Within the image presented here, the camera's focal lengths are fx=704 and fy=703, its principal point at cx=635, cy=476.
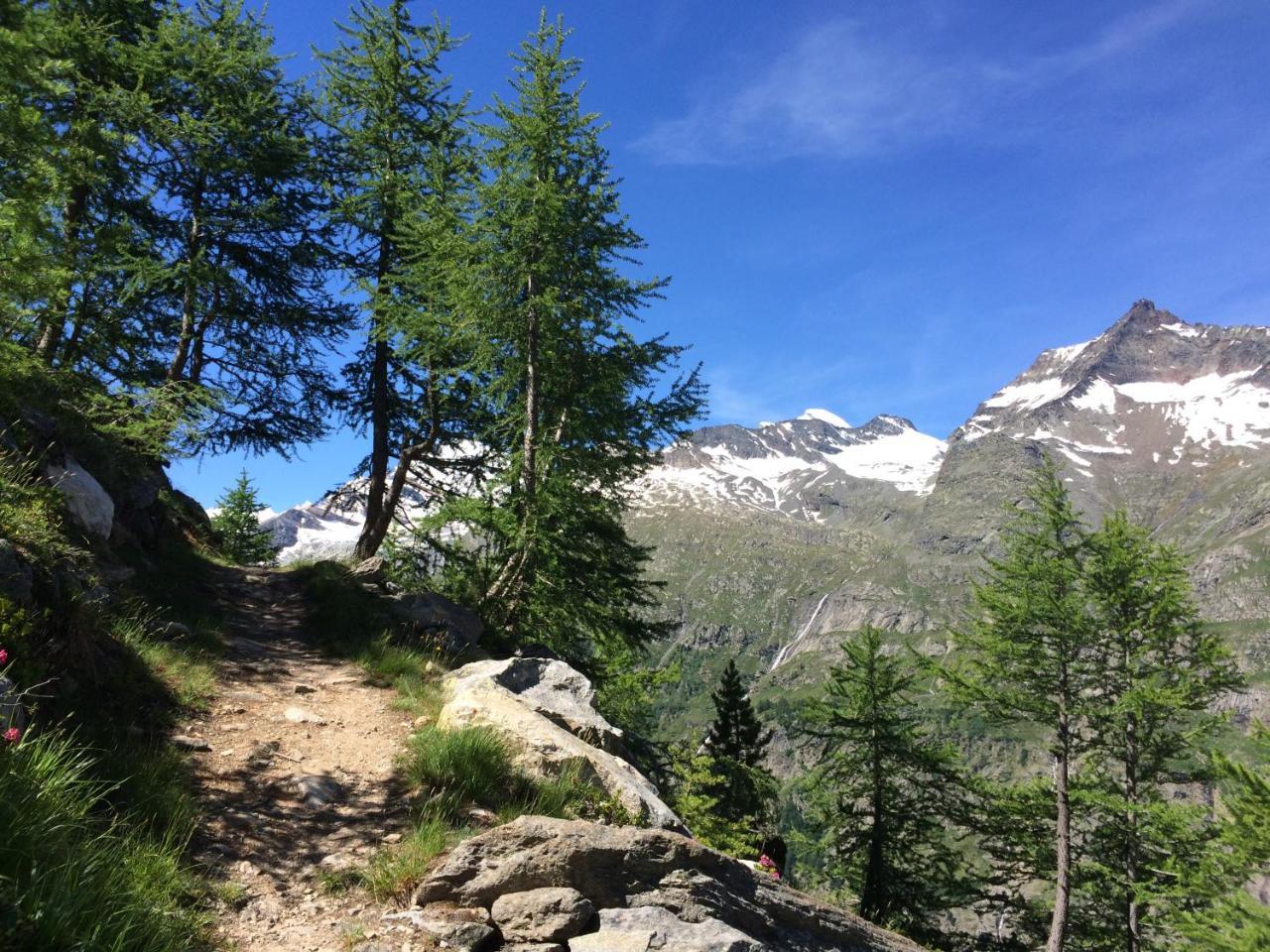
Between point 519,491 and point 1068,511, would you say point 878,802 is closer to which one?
point 1068,511

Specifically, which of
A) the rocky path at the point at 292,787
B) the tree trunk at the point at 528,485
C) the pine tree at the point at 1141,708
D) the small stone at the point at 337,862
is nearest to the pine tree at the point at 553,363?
the tree trunk at the point at 528,485

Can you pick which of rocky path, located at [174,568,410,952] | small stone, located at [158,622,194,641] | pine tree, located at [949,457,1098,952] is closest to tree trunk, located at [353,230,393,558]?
rocky path, located at [174,568,410,952]

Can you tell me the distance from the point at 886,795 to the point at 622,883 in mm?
21113

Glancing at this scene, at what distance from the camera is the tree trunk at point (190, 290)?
15680 millimetres

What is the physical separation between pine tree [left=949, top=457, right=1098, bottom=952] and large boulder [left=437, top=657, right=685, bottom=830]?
16116 mm

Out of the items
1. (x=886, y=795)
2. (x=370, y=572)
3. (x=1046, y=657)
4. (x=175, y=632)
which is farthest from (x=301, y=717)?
(x=1046, y=657)

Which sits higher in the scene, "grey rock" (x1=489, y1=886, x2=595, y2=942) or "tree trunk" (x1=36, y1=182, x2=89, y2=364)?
"tree trunk" (x1=36, y1=182, x2=89, y2=364)

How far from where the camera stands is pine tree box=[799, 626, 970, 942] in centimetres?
2238

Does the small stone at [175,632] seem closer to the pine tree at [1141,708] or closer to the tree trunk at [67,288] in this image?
the tree trunk at [67,288]

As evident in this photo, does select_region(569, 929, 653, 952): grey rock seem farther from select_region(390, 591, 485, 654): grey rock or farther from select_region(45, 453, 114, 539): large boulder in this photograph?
select_region(45, 453, 114, 539): large boulder

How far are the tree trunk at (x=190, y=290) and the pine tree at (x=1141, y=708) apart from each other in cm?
2533

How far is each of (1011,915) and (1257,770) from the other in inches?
466

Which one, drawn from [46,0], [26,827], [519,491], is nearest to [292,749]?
[26,827]

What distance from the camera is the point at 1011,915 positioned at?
24469 mm
